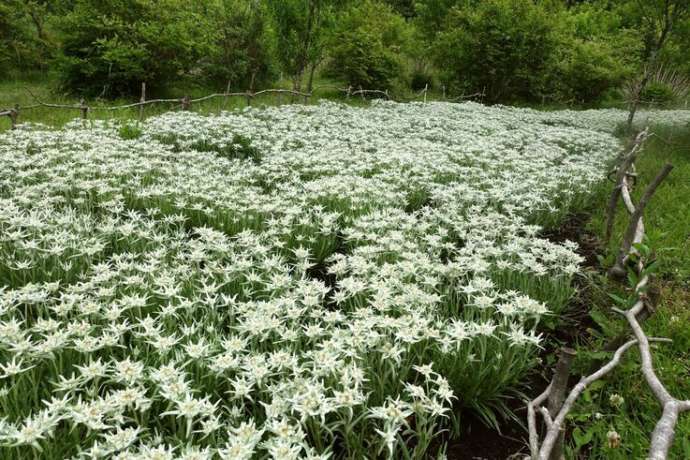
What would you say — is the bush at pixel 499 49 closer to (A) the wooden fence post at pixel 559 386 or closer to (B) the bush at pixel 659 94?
(B) the bush at pixel 659 94

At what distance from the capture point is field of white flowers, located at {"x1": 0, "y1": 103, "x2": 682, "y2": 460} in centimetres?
218

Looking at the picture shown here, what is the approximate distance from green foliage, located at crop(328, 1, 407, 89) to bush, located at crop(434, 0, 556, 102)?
324 cm

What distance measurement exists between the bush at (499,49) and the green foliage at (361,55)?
3240 mm

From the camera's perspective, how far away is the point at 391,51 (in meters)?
24.0

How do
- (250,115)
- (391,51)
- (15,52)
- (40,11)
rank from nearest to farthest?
1. (250,115)
2. (15,52)
3. (40,11)
4. (391,51)

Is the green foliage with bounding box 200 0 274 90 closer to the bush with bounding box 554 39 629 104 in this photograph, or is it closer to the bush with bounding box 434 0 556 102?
the bush with bounding box 434 0 556 102

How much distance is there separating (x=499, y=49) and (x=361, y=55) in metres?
7.35

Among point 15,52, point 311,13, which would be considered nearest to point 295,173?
point 311,13

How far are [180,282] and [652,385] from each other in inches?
122

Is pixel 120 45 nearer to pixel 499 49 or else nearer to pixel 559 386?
pixel 559 386

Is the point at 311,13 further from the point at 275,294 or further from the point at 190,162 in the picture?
the point at 275,294

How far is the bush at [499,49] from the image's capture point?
2281 cm

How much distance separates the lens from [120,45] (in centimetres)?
1446

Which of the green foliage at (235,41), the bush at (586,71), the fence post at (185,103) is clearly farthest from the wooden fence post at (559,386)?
the bush at (586,71)
